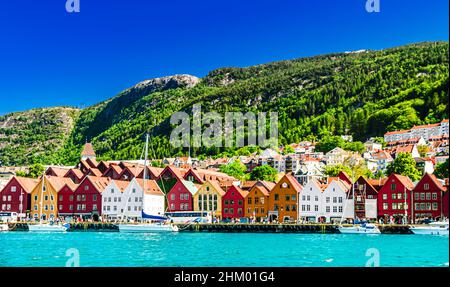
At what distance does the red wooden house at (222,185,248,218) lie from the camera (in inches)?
1984

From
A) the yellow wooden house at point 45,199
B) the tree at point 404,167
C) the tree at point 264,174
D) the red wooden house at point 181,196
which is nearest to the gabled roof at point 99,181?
the yellow wooden house at point 45,199

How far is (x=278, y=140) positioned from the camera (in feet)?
352

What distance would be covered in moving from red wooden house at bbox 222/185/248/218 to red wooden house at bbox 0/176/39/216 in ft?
62.5

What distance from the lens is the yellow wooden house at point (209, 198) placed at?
5157 centimetres

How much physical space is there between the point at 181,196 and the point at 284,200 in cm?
991

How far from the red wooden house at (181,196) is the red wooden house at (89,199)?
6403 millimetres

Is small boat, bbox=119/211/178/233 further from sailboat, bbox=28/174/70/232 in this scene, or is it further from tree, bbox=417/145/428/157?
tree, bbox=417/145/428/157

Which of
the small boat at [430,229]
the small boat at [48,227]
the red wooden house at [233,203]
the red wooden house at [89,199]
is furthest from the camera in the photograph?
the red wooden house at [89,199]

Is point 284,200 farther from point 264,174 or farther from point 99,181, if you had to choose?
point 99,181

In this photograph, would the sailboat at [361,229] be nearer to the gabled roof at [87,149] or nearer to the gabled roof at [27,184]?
the gabled roof at [87,149]

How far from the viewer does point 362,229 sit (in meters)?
38.0

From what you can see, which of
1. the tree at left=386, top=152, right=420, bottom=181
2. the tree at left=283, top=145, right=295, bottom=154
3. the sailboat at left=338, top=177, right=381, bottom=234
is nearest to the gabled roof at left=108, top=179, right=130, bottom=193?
the sailboat at left=338, top=177, right=381, bottom=234
